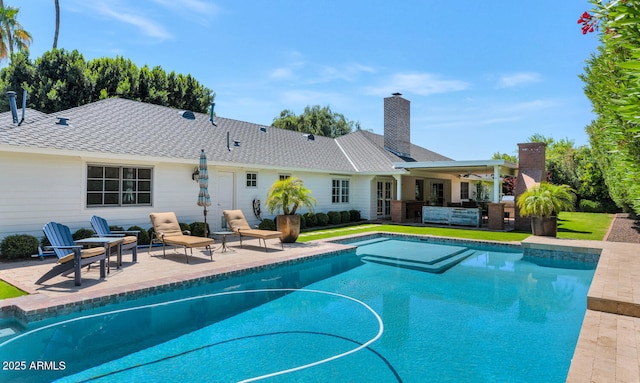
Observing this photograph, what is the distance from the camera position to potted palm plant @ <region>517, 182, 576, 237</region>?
1391 centimetres

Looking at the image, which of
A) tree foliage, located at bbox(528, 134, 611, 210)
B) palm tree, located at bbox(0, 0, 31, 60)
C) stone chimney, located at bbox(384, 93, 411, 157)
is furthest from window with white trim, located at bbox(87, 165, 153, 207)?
tree foliage, located at bbox(528, 134, 611, 210)

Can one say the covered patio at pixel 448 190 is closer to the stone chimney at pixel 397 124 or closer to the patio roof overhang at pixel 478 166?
the patio roof overhang at pixel 478 166

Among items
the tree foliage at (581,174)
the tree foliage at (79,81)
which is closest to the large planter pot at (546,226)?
the tree foliage at (581,174)

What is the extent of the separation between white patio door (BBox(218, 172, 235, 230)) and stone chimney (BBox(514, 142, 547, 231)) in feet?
45.5

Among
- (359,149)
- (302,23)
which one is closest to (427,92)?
(359,149)

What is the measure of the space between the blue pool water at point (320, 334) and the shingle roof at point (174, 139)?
20.5 feet

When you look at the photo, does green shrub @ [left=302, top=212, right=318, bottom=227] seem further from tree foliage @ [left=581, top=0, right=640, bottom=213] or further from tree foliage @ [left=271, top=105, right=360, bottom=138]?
tree foliage @ [left=271, top=105, right=360, bottom=138]

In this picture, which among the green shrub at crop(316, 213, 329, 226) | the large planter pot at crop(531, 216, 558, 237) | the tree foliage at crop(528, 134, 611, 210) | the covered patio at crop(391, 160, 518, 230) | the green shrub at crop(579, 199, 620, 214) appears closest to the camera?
the large planter pot at crop(531, 216, 558, 237)

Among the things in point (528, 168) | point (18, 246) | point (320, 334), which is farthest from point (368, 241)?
point (18, 246)

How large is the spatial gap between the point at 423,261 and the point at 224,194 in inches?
320

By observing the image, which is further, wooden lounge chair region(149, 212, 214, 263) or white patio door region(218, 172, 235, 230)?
white patio door region(218, 172, 235, 230)

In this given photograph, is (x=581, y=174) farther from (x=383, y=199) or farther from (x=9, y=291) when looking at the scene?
(x=9, y=291)

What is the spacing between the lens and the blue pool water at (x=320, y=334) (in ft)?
14.3

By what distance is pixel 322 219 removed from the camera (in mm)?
17641
